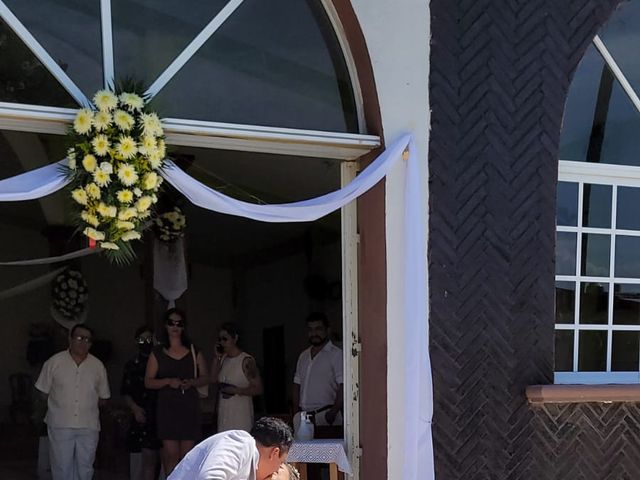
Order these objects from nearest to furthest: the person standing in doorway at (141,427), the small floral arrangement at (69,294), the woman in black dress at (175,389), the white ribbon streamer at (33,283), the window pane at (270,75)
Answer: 1. the window pane at (270,75)
2. the woman in black dress at (175,389)
3. the person standing in doorway at (141,427)
4. the small floral arrangement at (69,294)
5. the white ribbon streamer at (33,283)

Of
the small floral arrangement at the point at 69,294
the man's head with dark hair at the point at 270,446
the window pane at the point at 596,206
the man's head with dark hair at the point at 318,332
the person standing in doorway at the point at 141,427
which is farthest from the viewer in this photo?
the small floral arrangement at the point at 69,294

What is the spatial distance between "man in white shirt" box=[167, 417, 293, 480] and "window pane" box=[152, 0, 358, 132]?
210cm

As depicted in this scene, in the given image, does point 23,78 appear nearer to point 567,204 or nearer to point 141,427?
point 141,427

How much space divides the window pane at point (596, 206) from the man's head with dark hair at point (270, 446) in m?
3.20

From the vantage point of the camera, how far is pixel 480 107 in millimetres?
5285

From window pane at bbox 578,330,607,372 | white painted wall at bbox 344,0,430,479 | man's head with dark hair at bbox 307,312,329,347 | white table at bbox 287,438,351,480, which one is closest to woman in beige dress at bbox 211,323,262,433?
man's head with dark hair at bbox 307,312,329,347

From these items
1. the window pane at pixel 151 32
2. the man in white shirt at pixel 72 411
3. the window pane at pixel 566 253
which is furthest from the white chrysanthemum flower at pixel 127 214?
the window pane at pixel 566 253

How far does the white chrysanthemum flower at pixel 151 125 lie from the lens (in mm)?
4371

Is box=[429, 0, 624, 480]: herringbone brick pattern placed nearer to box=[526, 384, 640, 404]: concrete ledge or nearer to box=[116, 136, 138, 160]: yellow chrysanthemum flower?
box=[526, 384, 640, 404]: concrete ledge

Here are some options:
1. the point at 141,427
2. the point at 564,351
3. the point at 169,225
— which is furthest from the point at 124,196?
the point at 169,225

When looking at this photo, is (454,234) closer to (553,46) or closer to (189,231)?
(553,46)

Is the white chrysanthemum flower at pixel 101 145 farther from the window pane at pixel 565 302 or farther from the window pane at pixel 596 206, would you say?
the window pane at pixel 596 206

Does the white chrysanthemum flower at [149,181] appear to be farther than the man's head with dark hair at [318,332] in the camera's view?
No

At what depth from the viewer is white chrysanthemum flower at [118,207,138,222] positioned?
425cm
